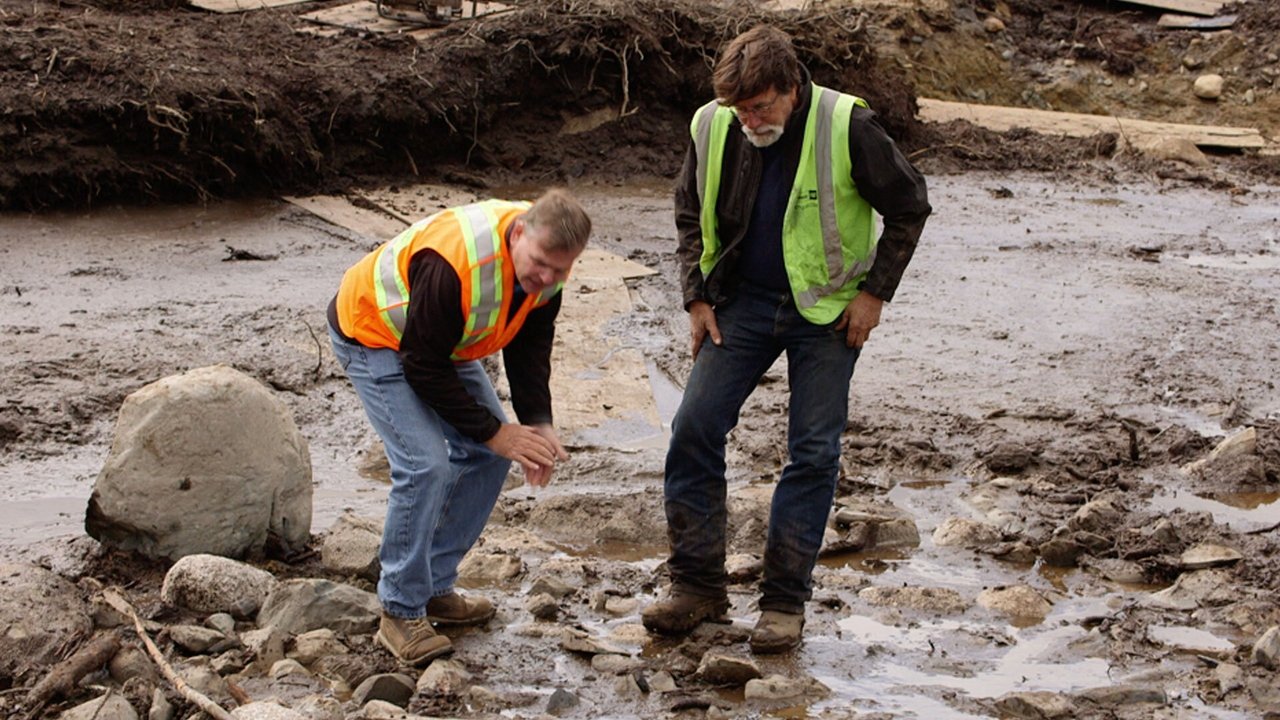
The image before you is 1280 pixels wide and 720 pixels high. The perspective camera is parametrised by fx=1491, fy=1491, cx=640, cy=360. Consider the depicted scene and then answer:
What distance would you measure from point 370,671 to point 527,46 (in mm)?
8952

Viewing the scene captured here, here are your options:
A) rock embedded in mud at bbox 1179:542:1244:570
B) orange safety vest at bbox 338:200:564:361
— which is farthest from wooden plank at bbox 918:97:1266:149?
orange safety vest at bbox 338:200:564:361

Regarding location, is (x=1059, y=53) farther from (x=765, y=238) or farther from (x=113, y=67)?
(x=765, y=238)

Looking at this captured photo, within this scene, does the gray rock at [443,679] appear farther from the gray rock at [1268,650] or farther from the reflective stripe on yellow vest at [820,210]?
the gray rock at [1268,650]

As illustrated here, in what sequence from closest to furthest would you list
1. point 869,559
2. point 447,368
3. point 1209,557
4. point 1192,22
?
point 447,368 → point 1209,557 → point 869,559 → point 1192,22

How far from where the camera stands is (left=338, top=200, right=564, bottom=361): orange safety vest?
14.4ft

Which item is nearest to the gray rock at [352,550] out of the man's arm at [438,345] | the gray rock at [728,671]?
the man's arm at [438,345]

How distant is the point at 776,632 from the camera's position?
4980 millimetres

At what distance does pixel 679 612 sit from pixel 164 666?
5.52 feet

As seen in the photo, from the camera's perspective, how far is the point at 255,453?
5574mm

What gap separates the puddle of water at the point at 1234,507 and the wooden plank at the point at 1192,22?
13.3m

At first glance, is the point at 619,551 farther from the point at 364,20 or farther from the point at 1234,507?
the point at 364,20

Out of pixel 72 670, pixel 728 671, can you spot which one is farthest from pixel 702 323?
→ pixel 72 670

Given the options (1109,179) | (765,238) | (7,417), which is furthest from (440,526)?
(1109,179)

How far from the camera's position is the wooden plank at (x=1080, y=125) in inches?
592
